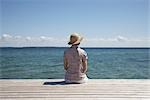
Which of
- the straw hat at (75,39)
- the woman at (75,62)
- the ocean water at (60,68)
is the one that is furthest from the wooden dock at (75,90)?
the ocean water at (60,68)

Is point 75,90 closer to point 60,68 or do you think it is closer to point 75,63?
point 75,63

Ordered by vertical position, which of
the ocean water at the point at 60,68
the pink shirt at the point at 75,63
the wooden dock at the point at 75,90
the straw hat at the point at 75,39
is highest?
the straw hat at the point at 75,39

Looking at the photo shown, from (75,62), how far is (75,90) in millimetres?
781

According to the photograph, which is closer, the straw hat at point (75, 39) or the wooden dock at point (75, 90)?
the wooden dock at point (75, 90)

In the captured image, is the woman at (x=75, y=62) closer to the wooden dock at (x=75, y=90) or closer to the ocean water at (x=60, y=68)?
the wooden dock at (x=75, y=90)

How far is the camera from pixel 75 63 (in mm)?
6312

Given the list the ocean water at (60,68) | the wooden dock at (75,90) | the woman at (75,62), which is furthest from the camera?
A: the ocean water at (60,68)

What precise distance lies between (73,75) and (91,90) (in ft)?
2.40

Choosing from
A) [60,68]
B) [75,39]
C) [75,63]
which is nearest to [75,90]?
[75,63]

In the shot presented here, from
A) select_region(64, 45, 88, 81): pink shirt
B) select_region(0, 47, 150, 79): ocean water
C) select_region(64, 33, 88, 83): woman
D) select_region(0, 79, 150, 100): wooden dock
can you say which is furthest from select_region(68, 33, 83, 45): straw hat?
select_region(0, 47, 150, 79): ocean water

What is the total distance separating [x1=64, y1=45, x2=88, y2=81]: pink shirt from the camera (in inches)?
248

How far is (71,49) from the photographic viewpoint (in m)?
6.34

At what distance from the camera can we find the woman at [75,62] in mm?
6301

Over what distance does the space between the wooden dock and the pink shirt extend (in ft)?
0.60
